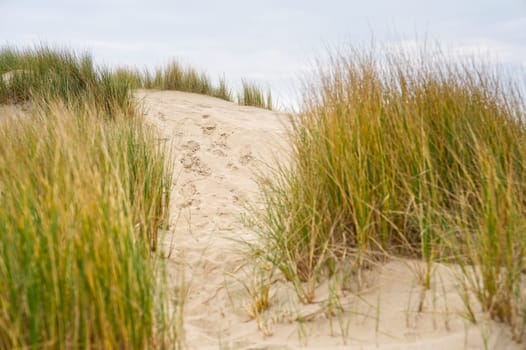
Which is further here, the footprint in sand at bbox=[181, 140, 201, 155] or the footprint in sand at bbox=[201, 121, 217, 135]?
the footprint in sand at bbox=[201, 121, 217, 135]

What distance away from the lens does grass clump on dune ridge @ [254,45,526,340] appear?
8.30 feet

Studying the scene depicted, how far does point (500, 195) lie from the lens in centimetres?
236

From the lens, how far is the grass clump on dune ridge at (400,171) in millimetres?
2531

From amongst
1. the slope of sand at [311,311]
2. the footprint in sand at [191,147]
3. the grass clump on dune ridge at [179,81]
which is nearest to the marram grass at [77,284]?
the slope of sand at [311,311]

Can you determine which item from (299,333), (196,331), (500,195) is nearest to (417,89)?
(500,195)

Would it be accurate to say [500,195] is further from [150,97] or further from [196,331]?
[150,97]

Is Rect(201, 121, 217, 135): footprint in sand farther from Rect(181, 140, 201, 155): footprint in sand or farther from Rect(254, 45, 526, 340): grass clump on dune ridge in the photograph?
Rect(254, 45, 526, 340): grass clump on dune ridge

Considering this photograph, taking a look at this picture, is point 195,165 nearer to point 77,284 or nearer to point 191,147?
point 191,147

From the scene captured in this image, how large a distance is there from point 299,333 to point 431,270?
80cm

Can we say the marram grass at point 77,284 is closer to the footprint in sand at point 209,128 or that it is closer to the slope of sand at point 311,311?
Answer: the slope of sand at point 311,311

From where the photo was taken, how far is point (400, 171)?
287 cm

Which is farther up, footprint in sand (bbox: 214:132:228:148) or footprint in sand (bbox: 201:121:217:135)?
footprint in sand (bbox: 201:121:217:135)

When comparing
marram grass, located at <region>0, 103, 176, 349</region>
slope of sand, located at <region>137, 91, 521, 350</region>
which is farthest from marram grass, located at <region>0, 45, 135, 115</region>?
marram grass, located at <region>0, 103, 176, 349</region>

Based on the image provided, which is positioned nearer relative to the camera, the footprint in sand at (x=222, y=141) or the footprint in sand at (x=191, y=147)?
the footprint in sand at (x=191, y=147)
